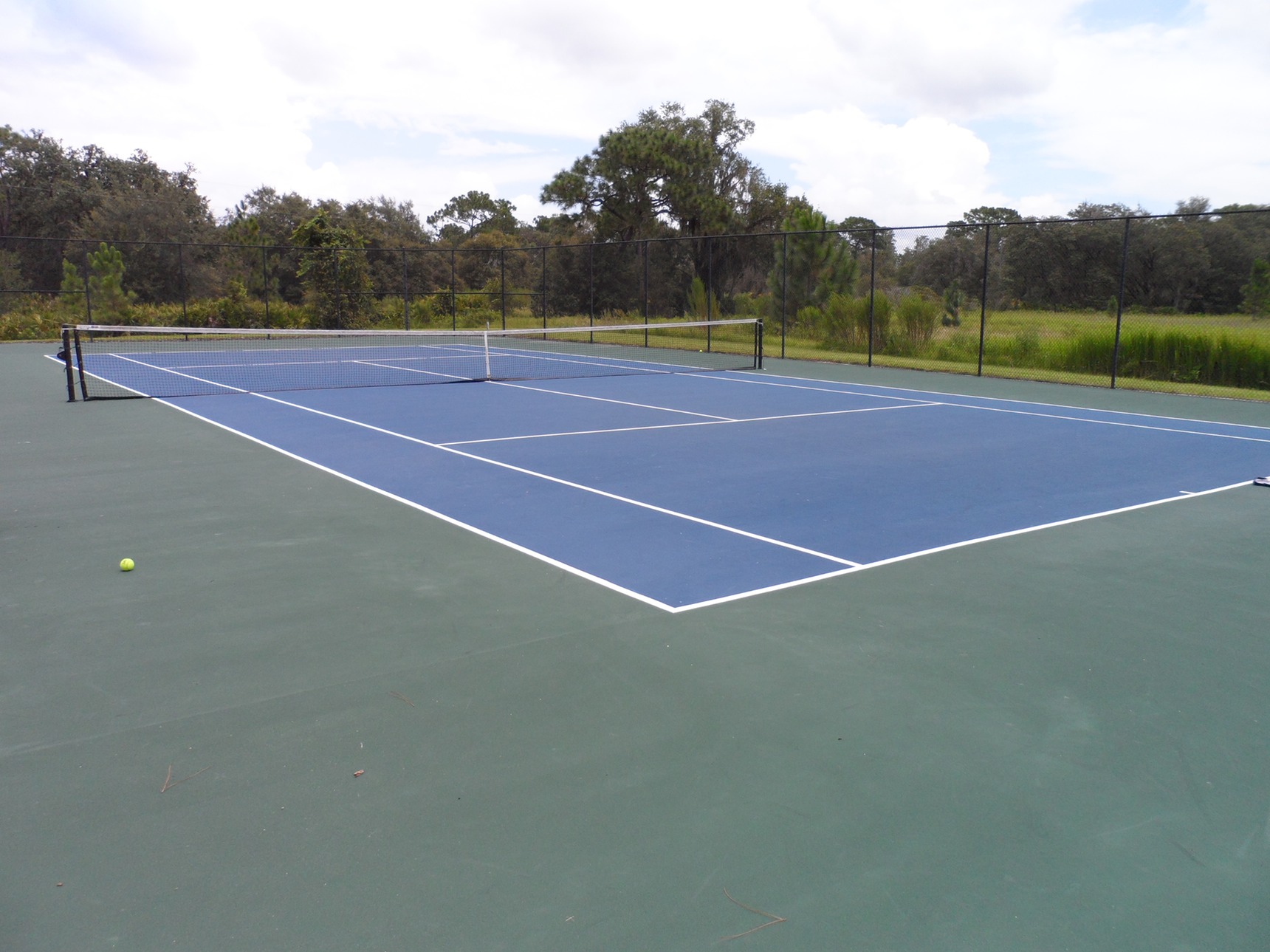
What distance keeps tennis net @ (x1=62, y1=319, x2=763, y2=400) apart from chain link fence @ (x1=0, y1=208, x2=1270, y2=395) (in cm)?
115

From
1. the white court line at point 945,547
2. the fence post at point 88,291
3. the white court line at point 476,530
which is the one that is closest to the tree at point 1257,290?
the white court line at point 945,547

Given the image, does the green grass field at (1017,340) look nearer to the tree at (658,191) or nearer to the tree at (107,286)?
the tree at (107,286)

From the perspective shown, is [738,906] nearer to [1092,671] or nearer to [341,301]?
[1092,671]

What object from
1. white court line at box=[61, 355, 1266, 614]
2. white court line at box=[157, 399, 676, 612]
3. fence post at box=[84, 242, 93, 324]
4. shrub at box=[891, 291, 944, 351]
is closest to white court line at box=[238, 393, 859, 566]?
white court line at box=[61, 355, 1266, 614]

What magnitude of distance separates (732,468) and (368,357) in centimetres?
1508

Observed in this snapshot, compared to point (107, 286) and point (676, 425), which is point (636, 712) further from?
point (107, 286)

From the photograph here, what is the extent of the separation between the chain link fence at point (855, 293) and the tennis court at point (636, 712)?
10318 millimetres

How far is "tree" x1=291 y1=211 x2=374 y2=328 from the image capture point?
30.2 metres

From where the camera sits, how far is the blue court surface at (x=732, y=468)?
5984 millimetres

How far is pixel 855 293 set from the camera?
24.9m

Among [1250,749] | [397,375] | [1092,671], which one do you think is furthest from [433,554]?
[397,375]

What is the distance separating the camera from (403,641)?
4.46m

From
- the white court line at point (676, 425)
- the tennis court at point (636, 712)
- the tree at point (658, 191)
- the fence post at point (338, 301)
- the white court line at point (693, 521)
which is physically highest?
the tree at point (658, 191)

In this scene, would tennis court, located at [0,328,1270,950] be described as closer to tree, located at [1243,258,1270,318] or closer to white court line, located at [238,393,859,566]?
white court line, located at [238,393,859,566]
